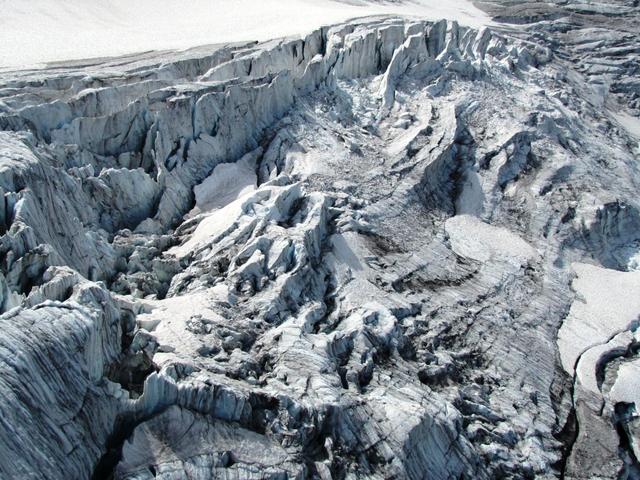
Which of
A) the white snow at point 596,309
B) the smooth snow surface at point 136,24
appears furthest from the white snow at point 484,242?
the smooth snow surface at point 136,24

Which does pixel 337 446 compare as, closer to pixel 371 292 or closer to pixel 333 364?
pixel 333 364

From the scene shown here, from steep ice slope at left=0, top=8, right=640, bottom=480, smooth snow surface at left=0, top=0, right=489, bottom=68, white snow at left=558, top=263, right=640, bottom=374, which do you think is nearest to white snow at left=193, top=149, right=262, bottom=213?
steep ice slope at left=0, top=8, right=640, bottom=480

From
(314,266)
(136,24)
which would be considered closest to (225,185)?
(314,266)

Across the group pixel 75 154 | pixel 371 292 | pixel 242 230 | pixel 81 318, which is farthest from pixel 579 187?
pixel 81 318

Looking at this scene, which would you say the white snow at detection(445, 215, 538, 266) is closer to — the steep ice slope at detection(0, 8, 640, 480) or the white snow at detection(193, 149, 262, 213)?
the steep ice slope at detection(0, 8, 640, 480)

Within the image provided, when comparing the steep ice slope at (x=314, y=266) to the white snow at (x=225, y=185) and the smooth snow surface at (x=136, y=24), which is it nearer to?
the white snow at (x=225, y=185)
